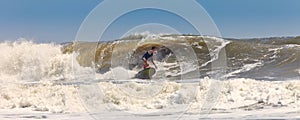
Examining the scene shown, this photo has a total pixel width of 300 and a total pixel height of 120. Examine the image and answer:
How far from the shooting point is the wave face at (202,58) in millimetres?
19828

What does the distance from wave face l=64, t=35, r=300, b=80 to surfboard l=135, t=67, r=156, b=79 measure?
0.42 m

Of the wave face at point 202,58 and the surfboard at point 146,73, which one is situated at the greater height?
the wave face at point 202,58

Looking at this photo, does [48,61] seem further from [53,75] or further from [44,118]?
[44,118]

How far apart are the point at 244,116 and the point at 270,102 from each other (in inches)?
67.1

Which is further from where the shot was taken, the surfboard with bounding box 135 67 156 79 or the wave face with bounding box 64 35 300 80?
the wave face with bounding box 64 35 300 80

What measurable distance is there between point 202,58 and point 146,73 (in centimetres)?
931

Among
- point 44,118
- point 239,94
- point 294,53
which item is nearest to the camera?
point 44,118

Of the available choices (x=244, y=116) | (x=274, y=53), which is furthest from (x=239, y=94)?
(x=274, y=53)

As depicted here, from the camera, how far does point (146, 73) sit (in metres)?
18.5

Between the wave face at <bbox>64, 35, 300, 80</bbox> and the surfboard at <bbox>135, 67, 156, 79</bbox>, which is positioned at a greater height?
the wave face at <bbox>64, 35, 300, 80</bbox>

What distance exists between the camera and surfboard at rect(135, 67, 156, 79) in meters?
17.2

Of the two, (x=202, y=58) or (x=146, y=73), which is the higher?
(x=202, y=58)

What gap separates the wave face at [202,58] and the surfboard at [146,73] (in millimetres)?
425

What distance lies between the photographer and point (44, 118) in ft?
34.1
